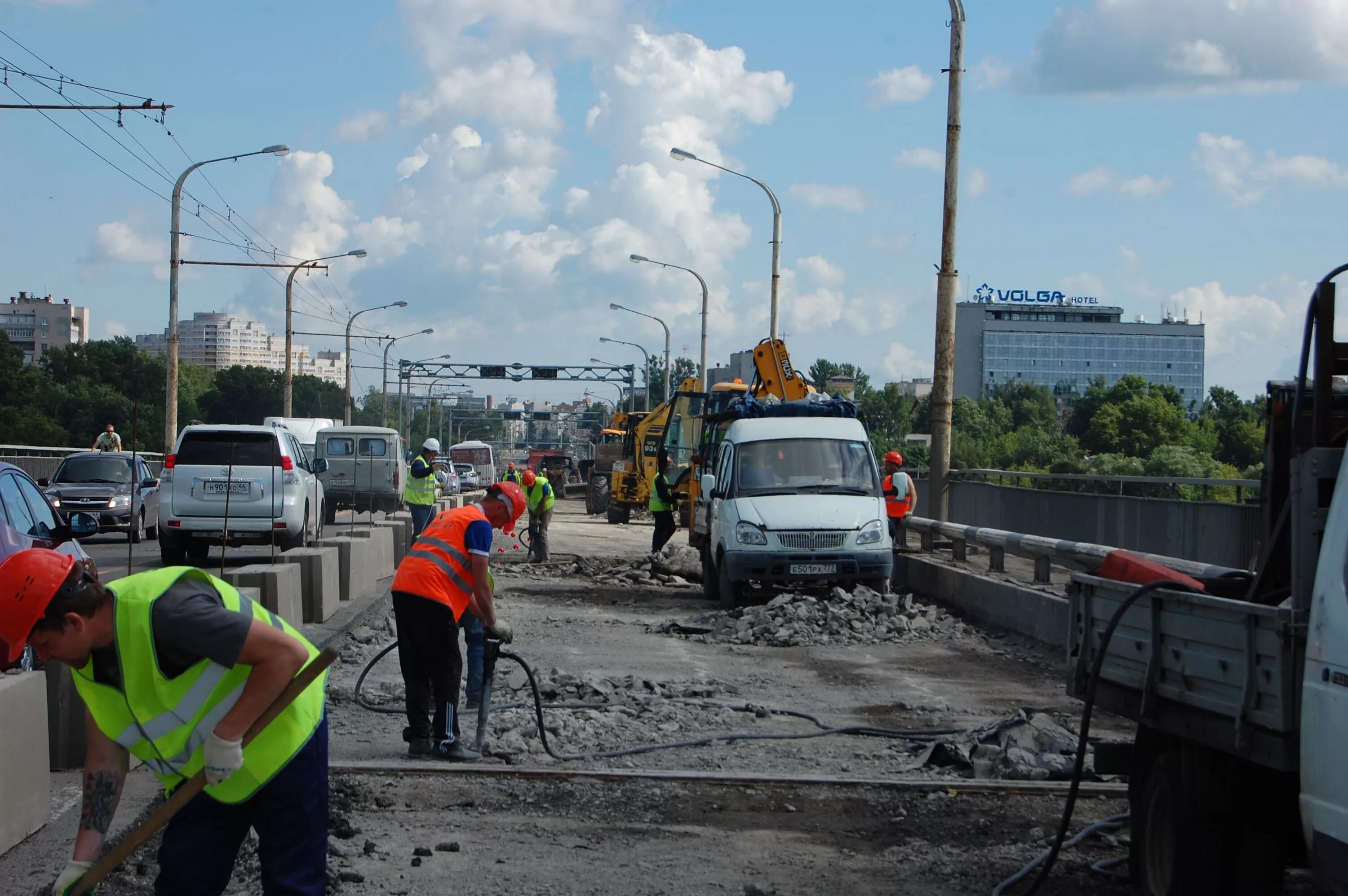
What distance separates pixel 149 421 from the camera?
7612cm

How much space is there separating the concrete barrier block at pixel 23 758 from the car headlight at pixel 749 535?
10.3m

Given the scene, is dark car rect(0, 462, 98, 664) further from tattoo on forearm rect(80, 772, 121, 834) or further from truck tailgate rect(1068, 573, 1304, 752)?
truck tailgate rect(1068, 573, 1304, 752)

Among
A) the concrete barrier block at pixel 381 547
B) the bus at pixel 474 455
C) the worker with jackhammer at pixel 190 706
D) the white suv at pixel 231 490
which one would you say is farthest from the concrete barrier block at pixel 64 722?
the bus at pixel 474 455

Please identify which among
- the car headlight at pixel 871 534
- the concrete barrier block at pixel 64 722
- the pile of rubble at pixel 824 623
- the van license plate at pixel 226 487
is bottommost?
the pile of rubble at pixel 824 623

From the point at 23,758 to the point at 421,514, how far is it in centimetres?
1641

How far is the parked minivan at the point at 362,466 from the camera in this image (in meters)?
34.6

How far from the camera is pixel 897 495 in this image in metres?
20.8

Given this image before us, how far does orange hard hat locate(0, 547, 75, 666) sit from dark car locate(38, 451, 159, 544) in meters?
21.6

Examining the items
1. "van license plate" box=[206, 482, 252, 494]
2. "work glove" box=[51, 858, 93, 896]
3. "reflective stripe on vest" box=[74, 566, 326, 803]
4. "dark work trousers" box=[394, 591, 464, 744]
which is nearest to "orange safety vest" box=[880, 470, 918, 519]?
"van license plate" box=[206, 482, 252, 494]

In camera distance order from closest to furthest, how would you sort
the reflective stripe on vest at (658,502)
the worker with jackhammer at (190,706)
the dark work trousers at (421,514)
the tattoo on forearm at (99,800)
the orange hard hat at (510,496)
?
1. the worker with jackhammer at (190,706)
2. the tattoo on forearm at (99,800)
3. the orange hard hat at (510,496)
4. the dark work trousers at (421,514)
5. the reflective stripe on vest at (658,502)

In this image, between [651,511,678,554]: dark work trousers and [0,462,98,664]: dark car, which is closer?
[0,462,98,664]: dark car

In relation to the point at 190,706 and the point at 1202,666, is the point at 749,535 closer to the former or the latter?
the point at 1202,666

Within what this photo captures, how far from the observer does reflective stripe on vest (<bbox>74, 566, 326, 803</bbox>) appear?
3.61 metres

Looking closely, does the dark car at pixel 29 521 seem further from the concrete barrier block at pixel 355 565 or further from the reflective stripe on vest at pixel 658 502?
the reflective stripe on vest at pixel 658 502
